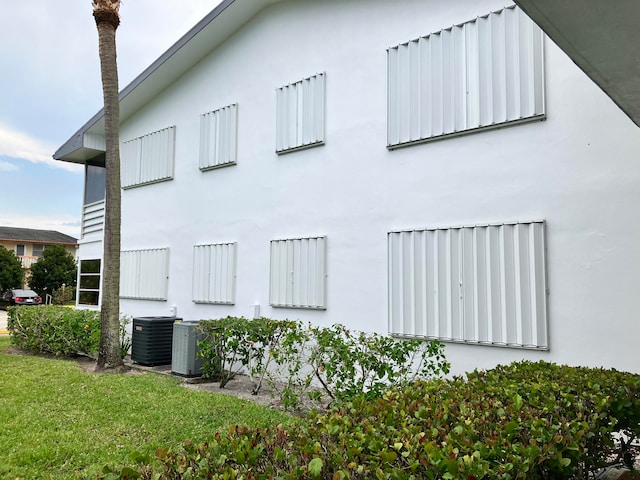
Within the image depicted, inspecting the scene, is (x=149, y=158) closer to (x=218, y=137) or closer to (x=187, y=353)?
(x=218, y=137)

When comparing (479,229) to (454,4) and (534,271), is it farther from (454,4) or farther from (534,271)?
(454,4)

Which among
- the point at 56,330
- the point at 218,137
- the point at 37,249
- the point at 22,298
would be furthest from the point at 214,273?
the point at 37,249

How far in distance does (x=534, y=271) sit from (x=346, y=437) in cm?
425

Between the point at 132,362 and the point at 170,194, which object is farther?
the point at 170,194

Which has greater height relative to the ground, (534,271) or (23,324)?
(534,271)

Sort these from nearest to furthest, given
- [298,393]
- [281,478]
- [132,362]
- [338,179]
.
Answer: [281,478] → [298,393] → [338,179] → [132,362]

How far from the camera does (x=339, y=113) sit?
8383 millimetres

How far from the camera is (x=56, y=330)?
36.8 feet

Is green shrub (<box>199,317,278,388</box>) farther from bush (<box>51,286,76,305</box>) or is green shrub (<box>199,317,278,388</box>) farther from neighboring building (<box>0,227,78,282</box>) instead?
neighboring building (<box>0,227,78,282</box>)

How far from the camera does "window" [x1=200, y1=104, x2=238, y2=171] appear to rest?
33.7 feet

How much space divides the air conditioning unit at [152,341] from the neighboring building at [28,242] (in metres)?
35.2

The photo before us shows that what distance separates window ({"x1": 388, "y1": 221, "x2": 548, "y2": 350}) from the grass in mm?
2385

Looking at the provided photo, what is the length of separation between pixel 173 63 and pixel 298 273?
20.3 feet

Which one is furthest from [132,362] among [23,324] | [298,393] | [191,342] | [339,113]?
[339,113]
